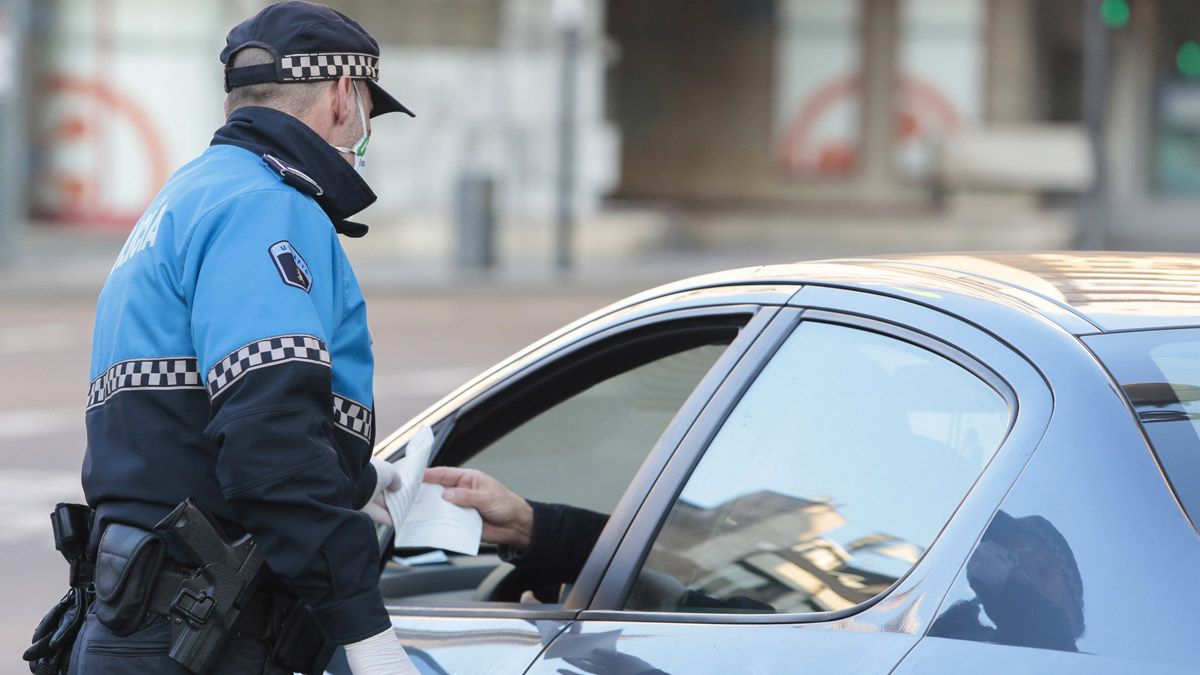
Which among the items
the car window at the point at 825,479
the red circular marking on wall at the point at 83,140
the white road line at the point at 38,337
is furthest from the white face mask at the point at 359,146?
the red circular marking on wall at the point at 83,140

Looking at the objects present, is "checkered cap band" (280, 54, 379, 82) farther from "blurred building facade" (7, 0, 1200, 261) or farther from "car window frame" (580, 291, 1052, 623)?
"blurred building facade" (7, 0, 1200, 261)

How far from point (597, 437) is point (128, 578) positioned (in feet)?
4.31

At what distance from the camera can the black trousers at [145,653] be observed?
2498 mm

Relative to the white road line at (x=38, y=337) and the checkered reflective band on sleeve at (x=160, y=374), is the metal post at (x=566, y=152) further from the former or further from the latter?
the checkered reflective band on sleeve at (x=160, y=374)

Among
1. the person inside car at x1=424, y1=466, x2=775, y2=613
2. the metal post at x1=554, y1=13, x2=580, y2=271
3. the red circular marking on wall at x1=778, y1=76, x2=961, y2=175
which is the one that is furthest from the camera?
the red circular marking on wall at x1=778, y1=76, x2=961, y2=175

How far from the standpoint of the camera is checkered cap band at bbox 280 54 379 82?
2.66 metres

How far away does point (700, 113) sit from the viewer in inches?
1135

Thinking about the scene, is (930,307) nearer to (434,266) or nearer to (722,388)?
(722,388)

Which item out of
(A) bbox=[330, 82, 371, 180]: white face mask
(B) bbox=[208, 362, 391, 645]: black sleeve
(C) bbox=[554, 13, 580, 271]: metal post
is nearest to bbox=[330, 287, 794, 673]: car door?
(B) bbox=[208, 362, 391, 645]: black sleeve

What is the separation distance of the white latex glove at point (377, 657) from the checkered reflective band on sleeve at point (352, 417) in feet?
1.11

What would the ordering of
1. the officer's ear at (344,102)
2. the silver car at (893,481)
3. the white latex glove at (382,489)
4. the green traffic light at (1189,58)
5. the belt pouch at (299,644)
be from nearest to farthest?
1. the silver car at (893,481)
2. the belt pouch at (299,644)
3. the officer's ear at (344,102)
4. the white latex glove at (382,489)
5. the green traffic light at (1189,58)

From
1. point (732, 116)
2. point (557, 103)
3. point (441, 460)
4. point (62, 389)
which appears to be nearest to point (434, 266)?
point (557, 103)

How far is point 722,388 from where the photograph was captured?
2.49 metres

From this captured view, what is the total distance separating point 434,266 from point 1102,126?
8915mm
